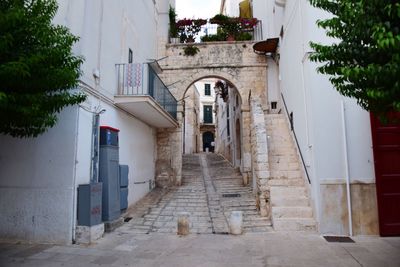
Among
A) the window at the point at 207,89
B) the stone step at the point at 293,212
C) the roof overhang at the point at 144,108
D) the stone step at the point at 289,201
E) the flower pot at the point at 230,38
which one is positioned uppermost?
the window at the point at 207,89

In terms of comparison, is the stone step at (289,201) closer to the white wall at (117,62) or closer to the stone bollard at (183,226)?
the stone bollard at (183,226)

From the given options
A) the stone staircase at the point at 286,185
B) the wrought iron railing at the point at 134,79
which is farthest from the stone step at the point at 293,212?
the wrought iron railing at the point at 134,79

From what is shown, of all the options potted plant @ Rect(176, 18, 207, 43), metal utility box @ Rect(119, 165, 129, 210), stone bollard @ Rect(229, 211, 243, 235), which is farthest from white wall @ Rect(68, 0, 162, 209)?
stone bollard @ Rect(229, 211, 243, 235)

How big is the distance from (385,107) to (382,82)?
0.55 metres

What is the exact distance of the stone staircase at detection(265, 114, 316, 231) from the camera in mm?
6859

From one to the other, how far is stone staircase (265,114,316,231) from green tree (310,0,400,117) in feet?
11.9

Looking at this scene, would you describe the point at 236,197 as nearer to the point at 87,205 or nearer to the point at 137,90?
the point at 137,90

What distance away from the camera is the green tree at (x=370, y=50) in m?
3.09

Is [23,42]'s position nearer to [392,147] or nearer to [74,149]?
[74,149]

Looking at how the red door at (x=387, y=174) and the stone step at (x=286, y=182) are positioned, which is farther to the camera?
the stone step at (x=286, y=182)

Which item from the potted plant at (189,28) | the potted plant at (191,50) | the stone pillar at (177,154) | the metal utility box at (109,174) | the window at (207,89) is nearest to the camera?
the metal utility box at (109,174)

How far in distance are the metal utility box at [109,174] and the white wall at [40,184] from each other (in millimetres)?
990

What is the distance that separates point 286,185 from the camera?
7.96 metres

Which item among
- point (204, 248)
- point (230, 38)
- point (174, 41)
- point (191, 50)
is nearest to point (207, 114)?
point (174, 41)
